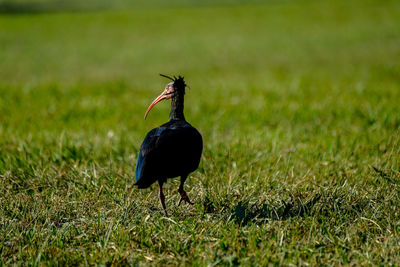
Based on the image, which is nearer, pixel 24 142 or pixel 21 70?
pixel 24 142

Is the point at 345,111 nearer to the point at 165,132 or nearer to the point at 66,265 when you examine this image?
the point at 165,132

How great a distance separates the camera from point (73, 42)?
21.2 m

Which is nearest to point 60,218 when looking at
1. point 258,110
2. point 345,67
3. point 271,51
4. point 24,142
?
point 24,142

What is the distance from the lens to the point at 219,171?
409 cm

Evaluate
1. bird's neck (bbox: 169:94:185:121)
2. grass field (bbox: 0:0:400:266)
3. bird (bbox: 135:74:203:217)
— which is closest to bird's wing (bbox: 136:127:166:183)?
bird (bbox: 135:74:203:217)

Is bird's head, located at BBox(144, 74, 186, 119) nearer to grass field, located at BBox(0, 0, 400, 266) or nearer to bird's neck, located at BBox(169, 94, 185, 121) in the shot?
bird's neck, located at BBox(169, 94, 185, 121)

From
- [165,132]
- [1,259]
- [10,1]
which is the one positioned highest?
[10,1]

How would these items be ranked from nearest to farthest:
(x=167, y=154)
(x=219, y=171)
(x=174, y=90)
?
1. (x=167, y=154)
2. (x=174, y=90)
3. (x=219, y=171)

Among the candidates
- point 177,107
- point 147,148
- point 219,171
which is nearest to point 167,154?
point 147,148

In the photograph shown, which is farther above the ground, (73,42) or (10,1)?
(10,1)

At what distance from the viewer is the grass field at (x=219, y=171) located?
2.70 meters

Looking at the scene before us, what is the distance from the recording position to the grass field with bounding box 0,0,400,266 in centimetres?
270

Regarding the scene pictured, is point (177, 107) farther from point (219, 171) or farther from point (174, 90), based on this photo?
point (219, 171)

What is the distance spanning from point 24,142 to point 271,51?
47.5ft
